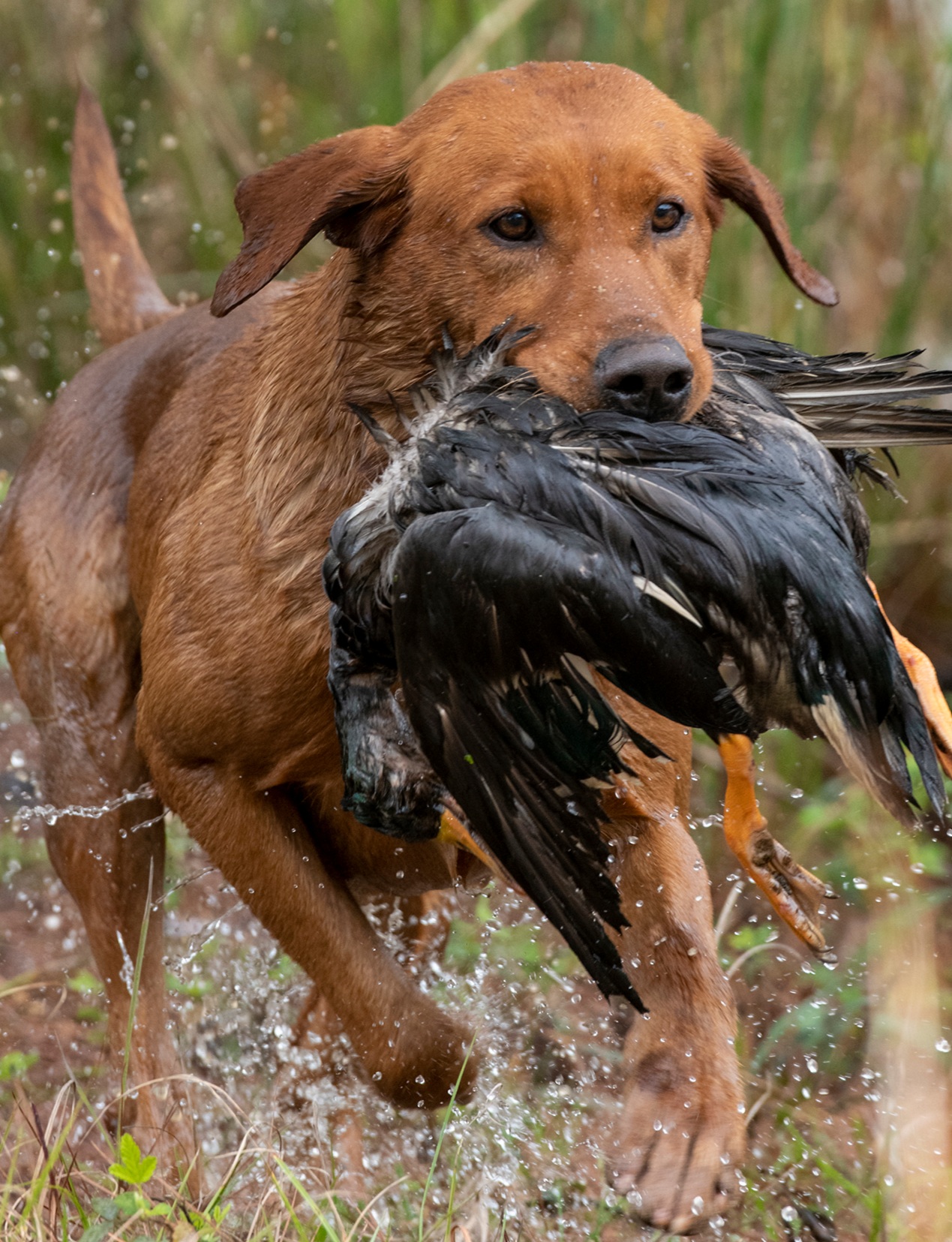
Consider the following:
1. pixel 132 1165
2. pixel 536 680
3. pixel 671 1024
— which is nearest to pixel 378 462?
pixel 536 680

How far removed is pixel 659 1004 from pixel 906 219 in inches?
124

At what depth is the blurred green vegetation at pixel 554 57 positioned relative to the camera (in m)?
4.76

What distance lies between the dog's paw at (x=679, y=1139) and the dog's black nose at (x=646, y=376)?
45.3 inches

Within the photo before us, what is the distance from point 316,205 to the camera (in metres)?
2.86

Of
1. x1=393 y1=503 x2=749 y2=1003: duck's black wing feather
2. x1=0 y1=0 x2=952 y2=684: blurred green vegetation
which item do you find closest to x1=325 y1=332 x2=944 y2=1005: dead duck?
x1=393 y1=503 x2=749 y2=1003: duck's black wing feather

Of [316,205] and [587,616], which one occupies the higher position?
[316,205]

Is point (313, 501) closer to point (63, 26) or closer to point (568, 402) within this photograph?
point (568, 402)

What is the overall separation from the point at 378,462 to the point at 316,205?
1.61 ft

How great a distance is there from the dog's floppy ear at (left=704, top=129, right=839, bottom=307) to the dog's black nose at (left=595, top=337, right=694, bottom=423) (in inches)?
32.5

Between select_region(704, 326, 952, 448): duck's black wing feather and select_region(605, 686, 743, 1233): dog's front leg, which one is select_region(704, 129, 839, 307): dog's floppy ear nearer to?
select_region(704, 326, 952, 448): duck's black wing feather

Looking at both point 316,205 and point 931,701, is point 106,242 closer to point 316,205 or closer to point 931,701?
point 316,205

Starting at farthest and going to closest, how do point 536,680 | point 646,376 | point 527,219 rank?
point 527,219 < point 646,376 < point 536,680

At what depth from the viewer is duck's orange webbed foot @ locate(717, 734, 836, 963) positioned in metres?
2.91

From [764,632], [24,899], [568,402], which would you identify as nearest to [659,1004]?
[764,632]
